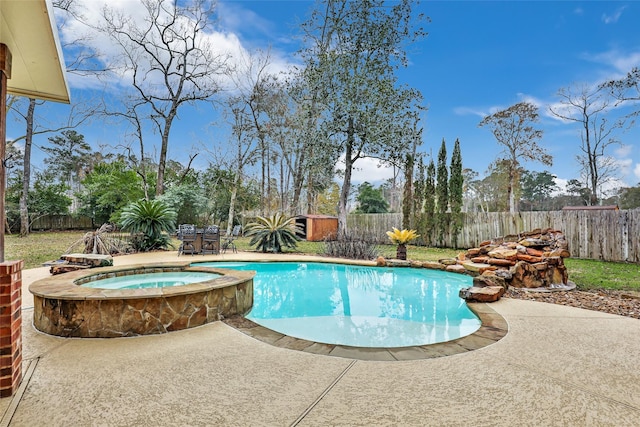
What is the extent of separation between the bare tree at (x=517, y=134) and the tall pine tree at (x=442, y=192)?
10.2 metres

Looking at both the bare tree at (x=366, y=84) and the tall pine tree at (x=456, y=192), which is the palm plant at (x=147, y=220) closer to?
the bare tree at (x=366, y=84)

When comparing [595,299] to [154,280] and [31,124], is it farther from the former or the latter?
[31,124]

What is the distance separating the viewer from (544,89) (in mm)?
19078

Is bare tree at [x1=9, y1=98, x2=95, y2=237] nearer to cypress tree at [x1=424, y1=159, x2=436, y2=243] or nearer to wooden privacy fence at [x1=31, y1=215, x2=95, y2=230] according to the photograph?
wooden privacy fence at [x1=31, y1=215, x2=95, y2=230]

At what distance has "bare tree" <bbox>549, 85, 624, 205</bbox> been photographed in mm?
Answer: 18328

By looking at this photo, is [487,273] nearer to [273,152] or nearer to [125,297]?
[125,297]

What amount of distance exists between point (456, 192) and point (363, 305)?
1021 cm

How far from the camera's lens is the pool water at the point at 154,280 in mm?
4703

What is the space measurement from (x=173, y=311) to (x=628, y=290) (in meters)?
7.20

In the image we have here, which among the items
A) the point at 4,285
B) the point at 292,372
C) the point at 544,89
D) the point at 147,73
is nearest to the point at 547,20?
the point at 544,89

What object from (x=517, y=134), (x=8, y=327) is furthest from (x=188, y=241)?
(x=517, y=134)

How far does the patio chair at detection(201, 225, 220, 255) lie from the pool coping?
21.9 feet

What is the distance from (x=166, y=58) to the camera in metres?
17.0

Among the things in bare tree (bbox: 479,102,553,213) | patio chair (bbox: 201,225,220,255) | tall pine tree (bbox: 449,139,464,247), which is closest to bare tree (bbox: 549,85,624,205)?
bare tree (bbox: 479,102,553,213)
